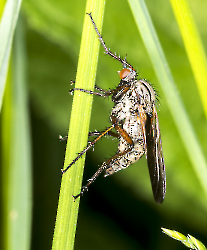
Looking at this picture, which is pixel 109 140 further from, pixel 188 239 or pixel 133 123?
pixel 188 239

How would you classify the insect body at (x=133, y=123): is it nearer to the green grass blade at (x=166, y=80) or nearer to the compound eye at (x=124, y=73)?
the compound eye at (x=124, y=73)

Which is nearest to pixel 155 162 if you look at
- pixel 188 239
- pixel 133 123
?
pixel 133 123

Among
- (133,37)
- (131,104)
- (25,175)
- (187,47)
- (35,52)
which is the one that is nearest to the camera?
(187,47)

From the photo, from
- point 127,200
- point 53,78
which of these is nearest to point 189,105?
point 127,200

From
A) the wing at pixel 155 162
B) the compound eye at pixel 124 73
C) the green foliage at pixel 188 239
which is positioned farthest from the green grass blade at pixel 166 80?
the compound eye at pixel 124 73

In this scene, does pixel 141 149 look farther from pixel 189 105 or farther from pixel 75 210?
pixel 75 210

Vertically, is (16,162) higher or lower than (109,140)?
lower

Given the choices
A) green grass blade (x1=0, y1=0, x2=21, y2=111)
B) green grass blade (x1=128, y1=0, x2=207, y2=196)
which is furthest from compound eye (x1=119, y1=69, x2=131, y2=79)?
green grass blade (x1=0, y1=0, x2=21, y2=111)
